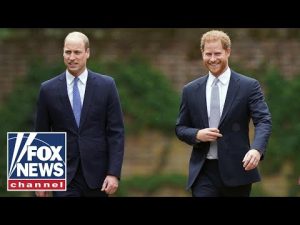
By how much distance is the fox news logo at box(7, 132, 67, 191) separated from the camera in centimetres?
703

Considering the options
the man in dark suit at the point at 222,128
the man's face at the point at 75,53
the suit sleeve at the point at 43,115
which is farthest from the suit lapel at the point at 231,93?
the suit sleeve at the point at 43,115

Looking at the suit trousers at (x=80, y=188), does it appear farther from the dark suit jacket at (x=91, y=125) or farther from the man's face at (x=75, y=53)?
the man's face at (x=75, y=53)

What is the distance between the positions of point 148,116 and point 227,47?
15.5 ft

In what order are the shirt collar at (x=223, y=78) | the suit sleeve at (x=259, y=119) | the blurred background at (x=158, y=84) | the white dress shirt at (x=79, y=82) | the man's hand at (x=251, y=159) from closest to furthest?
the man's hand at (x=251, y=159) < the suit sleeve at (x=259, y=119) < the shirt collar at (x=223, y=78) < the white dress shirt at (x=79, y=82) < the blurred background at (x=158, y=84)

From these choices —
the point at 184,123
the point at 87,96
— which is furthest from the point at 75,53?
the point at 184,123

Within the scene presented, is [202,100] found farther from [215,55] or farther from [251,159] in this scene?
[251,159]

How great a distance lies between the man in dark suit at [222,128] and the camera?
6789mm

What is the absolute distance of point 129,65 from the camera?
11609 millimetres

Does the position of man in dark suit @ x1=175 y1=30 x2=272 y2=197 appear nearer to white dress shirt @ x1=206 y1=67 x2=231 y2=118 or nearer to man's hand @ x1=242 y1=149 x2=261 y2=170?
white dress shirt @ x1=206 y1=67 x2=231 y2=118

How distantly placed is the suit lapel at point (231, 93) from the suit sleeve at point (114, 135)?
766 mm

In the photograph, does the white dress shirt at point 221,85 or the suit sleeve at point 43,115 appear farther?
the suit sleeve at point 43,115

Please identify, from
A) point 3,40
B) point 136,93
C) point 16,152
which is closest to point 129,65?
point 136,93

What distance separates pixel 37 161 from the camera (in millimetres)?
7352

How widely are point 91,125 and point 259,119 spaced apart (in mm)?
1261
